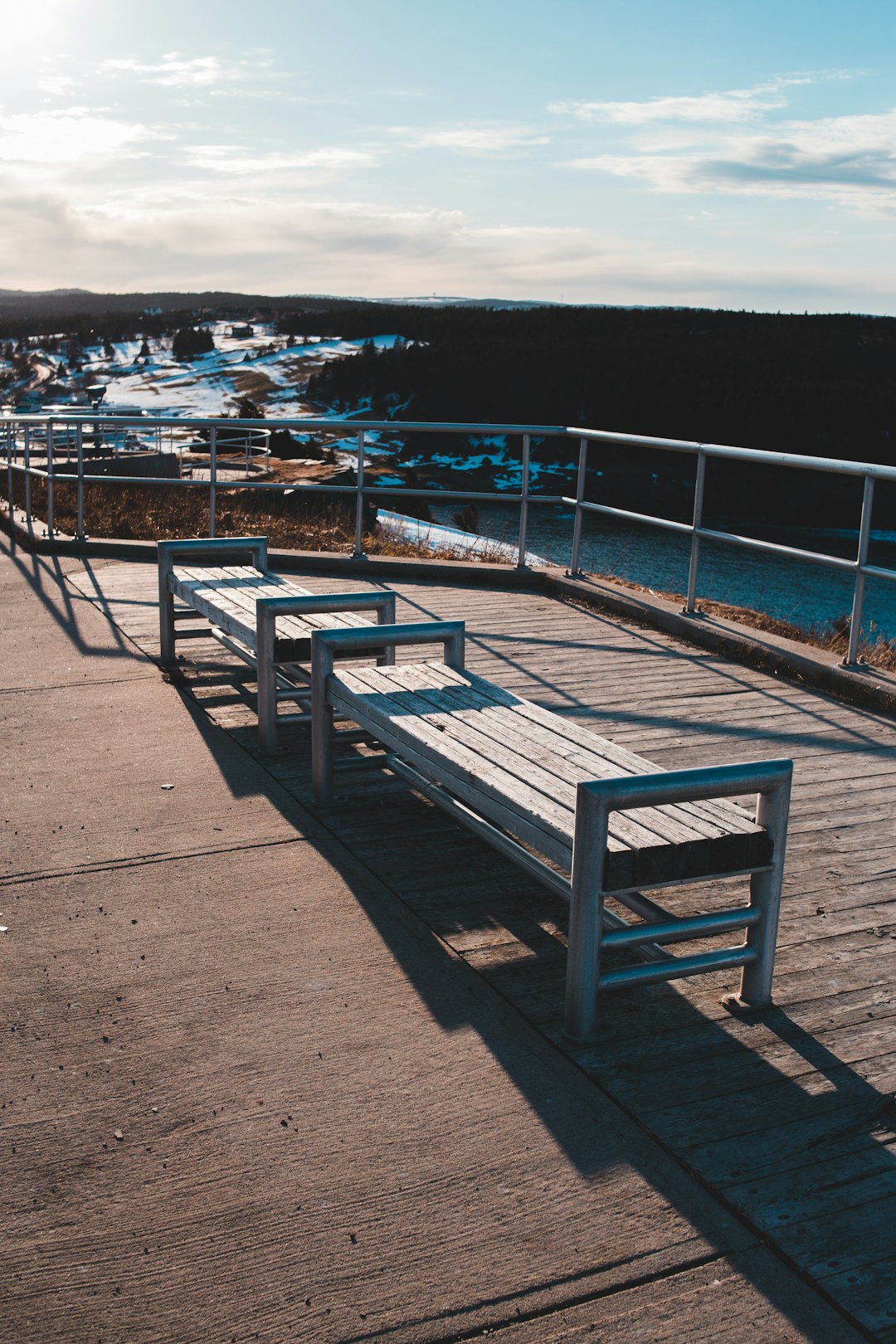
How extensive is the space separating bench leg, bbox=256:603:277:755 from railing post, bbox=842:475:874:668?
9.07 feet

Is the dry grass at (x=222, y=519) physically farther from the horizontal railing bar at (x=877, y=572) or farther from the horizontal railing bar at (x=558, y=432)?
the horizontal railing bar at (x=877, y=572)

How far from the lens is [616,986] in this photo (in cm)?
307

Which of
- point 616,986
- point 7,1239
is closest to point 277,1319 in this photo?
point 7,1239

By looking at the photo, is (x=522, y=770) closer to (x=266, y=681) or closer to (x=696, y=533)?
(x=266, y=681)

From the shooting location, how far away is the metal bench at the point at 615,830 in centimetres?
302

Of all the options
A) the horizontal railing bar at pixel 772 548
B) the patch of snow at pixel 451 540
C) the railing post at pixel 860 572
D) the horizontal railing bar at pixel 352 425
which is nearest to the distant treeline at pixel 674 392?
the patch of snow at pixel 451 540

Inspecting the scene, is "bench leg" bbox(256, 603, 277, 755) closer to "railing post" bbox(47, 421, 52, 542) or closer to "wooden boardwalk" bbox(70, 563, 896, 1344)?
"wooden boardwalk" bbox(70, 563, 896, 1344)

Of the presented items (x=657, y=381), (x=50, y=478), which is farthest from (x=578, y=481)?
(x=657, y=381)

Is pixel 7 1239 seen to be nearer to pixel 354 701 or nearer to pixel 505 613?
pixel 354 701

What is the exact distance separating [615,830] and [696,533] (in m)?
4.65

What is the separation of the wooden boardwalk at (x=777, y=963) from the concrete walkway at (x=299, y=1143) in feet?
0.33

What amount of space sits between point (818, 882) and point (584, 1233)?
197 cm

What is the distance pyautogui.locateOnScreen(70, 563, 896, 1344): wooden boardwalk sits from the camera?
254 centimetres

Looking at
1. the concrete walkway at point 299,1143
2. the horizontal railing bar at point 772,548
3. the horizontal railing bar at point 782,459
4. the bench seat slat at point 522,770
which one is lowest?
the concrete walkway at point 299,1143
